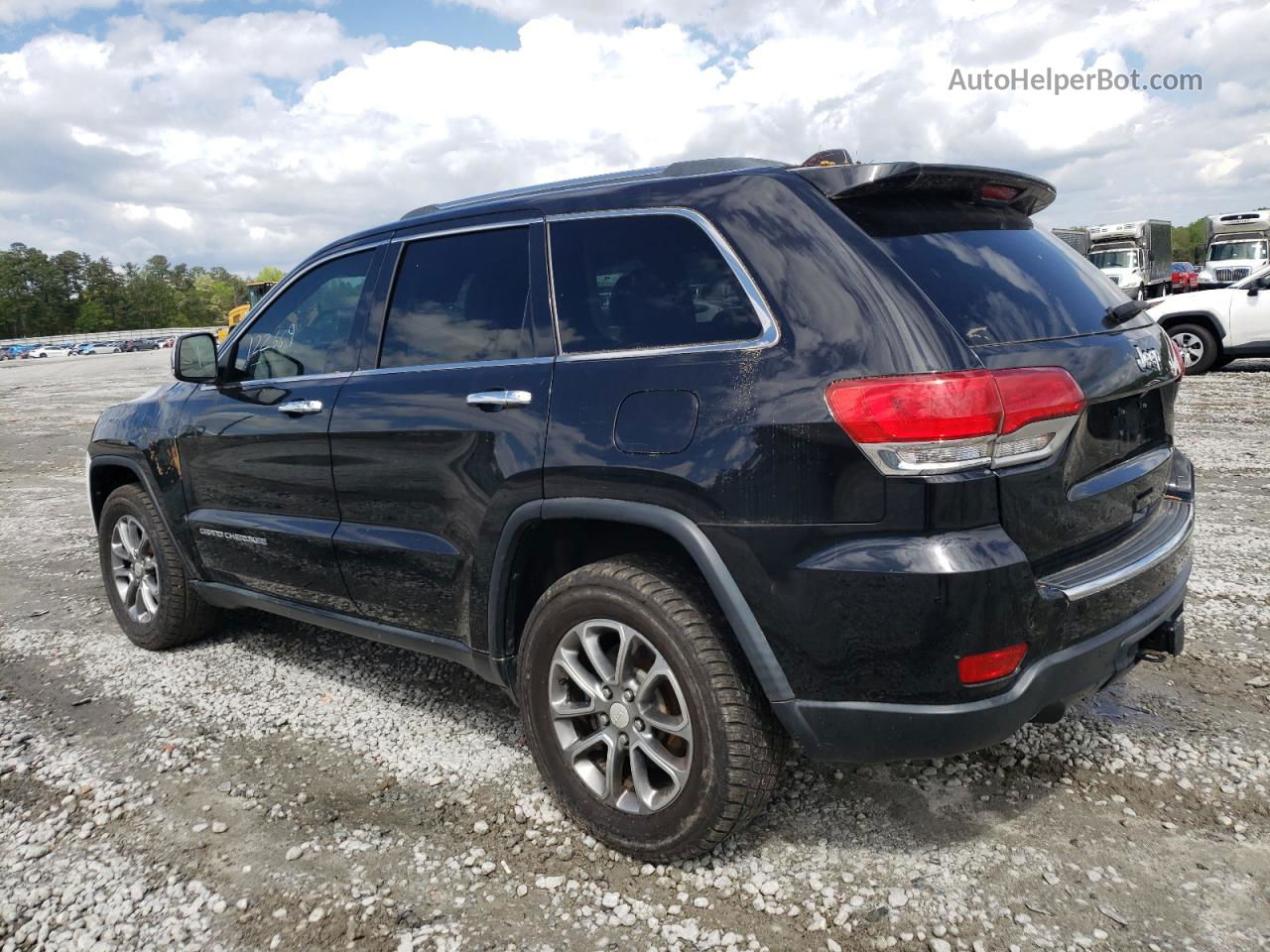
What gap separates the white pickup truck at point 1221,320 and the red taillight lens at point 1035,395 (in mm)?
13025

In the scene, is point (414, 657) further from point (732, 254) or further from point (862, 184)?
point (862, 184)

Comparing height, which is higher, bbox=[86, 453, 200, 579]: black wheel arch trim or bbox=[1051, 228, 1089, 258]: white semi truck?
bbox=[1051, 228, 1089, 258]: white semi truck

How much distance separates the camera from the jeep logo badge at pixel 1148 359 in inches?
108

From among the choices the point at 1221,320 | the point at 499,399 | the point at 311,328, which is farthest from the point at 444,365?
the point at 1221,320

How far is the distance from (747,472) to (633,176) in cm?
115

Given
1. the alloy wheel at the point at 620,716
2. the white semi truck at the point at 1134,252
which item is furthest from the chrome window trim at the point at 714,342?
the white semi truck at the point at 1134,252

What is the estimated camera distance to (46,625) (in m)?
5.18

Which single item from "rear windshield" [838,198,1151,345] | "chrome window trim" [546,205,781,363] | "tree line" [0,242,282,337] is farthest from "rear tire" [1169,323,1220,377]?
"tree line" [0,242,282,337]

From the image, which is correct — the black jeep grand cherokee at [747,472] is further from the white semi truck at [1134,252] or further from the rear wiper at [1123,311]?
the white semi truck at [1134,252]

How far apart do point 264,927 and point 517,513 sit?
4.18 feet

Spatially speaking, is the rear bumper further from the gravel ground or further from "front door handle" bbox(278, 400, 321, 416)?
"front door handle" bbox(278, 400, 321, 416)

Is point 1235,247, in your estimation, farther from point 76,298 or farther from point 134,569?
point 76,298

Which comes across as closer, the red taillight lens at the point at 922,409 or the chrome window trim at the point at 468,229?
the red taillight lens at the point at 922,409

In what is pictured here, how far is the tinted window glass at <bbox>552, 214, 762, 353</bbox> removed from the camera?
2604 millimetres
